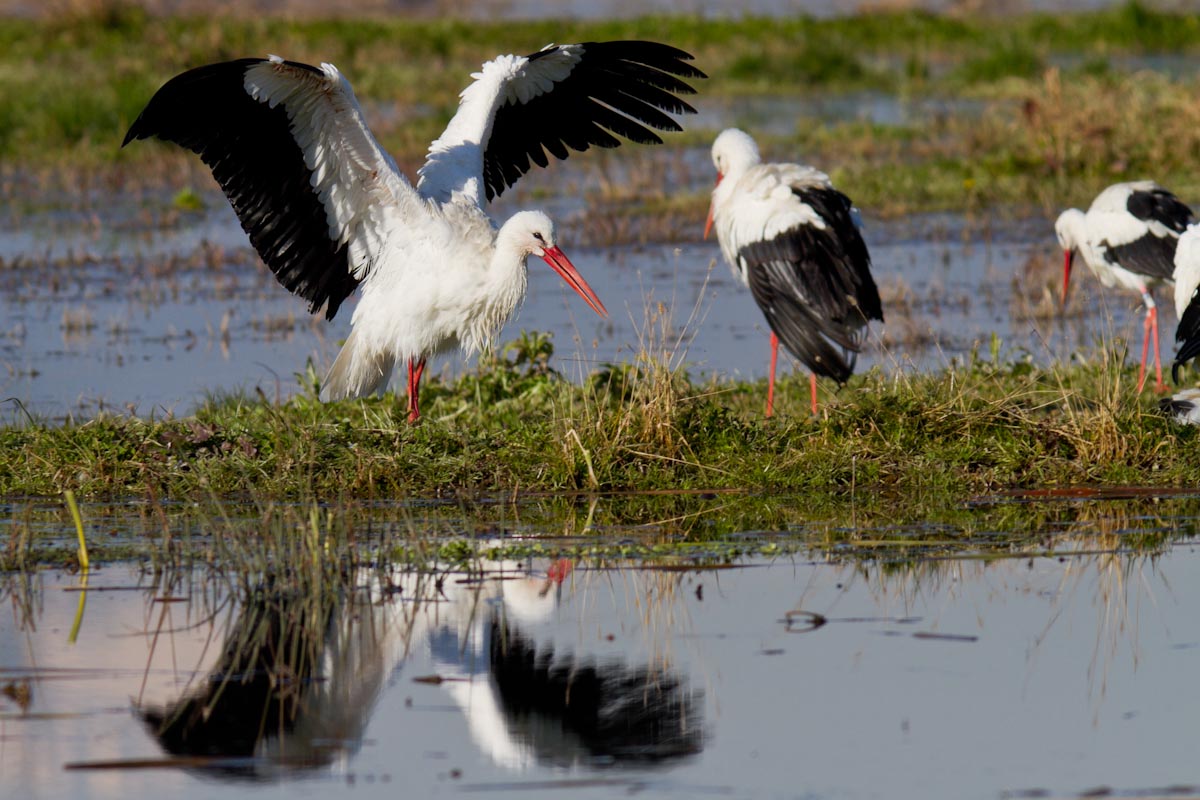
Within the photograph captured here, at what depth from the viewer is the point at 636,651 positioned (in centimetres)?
471

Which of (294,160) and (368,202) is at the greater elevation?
(294,160)

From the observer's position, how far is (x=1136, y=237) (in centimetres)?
985

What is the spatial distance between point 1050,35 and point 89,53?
1389 cm

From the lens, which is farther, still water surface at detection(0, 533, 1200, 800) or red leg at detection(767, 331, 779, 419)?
red leg at detection(767, 331, 779, 419)

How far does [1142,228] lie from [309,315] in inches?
201

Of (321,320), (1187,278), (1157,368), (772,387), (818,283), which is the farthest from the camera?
(321,320)

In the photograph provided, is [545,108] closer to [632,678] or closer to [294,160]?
[294,160]

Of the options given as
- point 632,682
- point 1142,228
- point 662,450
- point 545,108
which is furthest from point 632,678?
point 1142,228

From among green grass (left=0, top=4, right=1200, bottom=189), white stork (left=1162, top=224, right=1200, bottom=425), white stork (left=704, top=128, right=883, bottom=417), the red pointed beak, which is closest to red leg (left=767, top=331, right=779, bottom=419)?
white stork (left=704, top=128, right=883, bottom=417)

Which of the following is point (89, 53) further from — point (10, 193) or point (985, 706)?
point (985, 706)

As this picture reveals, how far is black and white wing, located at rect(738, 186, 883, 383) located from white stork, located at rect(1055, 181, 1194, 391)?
2273 millimetres

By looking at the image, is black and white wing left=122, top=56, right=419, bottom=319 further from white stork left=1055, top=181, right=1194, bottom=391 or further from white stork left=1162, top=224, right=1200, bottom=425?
white stork left=1055, top=181, right=1194, bottom=391

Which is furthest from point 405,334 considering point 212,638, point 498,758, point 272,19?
point 272,19

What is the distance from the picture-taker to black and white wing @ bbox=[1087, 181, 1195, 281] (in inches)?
382
